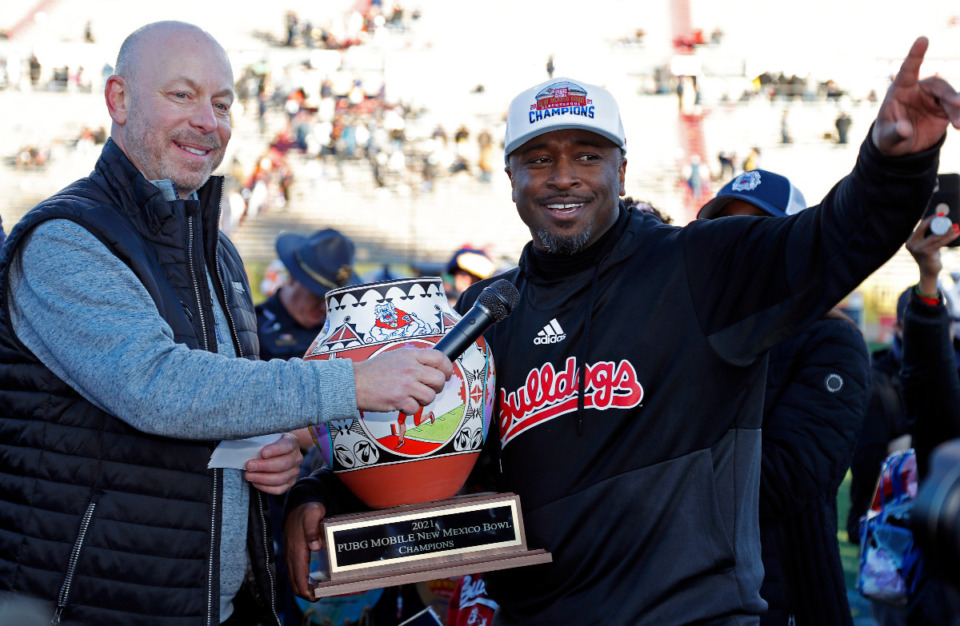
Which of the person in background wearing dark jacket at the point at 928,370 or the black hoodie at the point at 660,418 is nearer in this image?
the black hoodie at the point at 660,418

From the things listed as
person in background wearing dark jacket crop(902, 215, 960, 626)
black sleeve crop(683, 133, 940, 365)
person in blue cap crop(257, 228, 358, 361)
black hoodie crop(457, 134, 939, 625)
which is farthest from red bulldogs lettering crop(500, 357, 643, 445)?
person in blue cap crop(257, 228, 358, 361)

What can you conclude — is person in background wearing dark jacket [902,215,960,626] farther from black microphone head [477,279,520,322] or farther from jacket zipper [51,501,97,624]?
jacket zipper [51,501,97,624]

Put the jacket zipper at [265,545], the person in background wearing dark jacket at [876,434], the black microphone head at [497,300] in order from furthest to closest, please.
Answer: the person in background wearing dark jacket at [876,434]
the jacket zipper at [265,545]
the black microphone head at [497,300]

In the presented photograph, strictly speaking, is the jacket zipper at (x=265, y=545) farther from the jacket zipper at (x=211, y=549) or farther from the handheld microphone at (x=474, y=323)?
the handheld microphone at (x=474, y=323)

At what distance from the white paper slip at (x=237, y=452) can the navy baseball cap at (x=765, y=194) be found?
165 centimetres

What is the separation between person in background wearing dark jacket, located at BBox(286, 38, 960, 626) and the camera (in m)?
2.07

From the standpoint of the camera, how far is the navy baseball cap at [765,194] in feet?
10.1

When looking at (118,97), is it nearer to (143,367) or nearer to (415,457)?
(143,367)

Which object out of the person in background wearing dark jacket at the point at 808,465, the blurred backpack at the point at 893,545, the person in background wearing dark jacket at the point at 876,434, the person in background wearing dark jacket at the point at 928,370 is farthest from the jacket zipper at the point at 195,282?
the person in background wearing dark jacket at the point at 876,434

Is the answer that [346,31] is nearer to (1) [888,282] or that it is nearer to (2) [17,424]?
(1) [888,282]

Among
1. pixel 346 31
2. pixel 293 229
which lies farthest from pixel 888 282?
pixel 346 31

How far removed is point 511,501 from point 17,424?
1.12m

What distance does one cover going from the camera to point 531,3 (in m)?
26.3

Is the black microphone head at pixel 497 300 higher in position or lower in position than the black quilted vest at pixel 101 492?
higher
